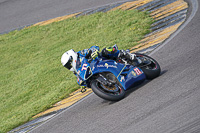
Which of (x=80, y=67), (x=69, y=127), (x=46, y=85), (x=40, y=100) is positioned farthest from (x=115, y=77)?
(x=46, y=85)

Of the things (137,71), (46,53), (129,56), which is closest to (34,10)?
(46,53)

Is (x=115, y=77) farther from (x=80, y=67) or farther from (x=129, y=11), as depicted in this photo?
(x=129, y=11)

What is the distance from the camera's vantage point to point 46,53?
13.4 meters

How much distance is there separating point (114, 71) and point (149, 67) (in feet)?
3.30

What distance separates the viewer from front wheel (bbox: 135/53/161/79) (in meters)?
7.50

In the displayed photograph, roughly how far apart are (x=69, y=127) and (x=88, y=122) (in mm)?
511

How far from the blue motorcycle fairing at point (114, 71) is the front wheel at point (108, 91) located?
0.50ft

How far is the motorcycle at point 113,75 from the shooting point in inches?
284

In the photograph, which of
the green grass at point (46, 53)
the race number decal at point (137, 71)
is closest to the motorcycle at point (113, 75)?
the race number decal at point (137, 71)

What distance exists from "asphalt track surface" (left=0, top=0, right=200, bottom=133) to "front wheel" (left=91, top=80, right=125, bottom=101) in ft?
0.50

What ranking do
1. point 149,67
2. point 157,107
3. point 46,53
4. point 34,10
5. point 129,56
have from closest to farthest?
point 157,107
point 129,56
point 149,67
point 46,53
point 34,10

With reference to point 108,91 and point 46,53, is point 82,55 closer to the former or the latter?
point 108,91

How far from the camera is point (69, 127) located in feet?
23.6

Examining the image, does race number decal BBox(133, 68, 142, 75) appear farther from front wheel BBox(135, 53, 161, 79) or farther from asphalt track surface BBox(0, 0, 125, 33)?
asphalt track surface BBox(0, 0, 125, 33)
